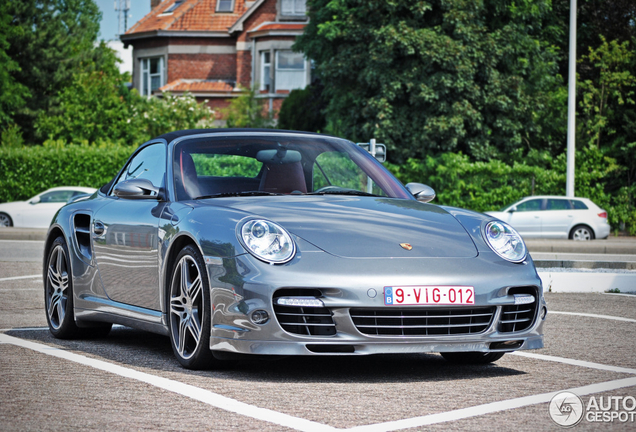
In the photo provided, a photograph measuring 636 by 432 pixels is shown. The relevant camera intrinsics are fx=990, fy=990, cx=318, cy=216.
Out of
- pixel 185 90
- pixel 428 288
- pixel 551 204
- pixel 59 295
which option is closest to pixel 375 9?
pixel 551 204

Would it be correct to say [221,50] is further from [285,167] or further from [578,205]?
[285,167]

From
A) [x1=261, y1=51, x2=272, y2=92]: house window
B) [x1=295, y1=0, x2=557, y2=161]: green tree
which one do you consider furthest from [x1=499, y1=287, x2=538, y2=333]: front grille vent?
[x1=261, y1=51, x2=272, y2=92]: house window

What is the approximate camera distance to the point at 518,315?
5719mm

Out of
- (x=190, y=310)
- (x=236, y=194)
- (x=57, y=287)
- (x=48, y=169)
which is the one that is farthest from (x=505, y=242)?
(x=48, y=169)

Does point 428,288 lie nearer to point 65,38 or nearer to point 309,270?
point 309,270

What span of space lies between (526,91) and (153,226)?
27.2 metres

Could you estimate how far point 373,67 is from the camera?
2989cm

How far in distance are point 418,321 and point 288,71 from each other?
39.1m

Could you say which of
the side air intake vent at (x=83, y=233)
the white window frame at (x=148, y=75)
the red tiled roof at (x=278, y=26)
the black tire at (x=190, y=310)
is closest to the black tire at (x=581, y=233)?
the red tiled roof at (x=278, y=26)

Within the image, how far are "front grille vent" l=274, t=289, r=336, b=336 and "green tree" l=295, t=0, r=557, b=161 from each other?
24.4m

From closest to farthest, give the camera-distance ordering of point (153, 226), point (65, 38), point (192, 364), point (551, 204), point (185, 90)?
point (192, 364) → point (153, 226) → point (551, 204) → point (185, 90) → point (65, 38)

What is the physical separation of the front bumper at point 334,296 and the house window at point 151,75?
42.9 m

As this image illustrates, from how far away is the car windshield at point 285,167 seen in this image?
6.62 m

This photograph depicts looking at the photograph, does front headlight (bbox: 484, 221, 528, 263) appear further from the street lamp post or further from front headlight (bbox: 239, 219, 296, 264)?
the street lamp post
